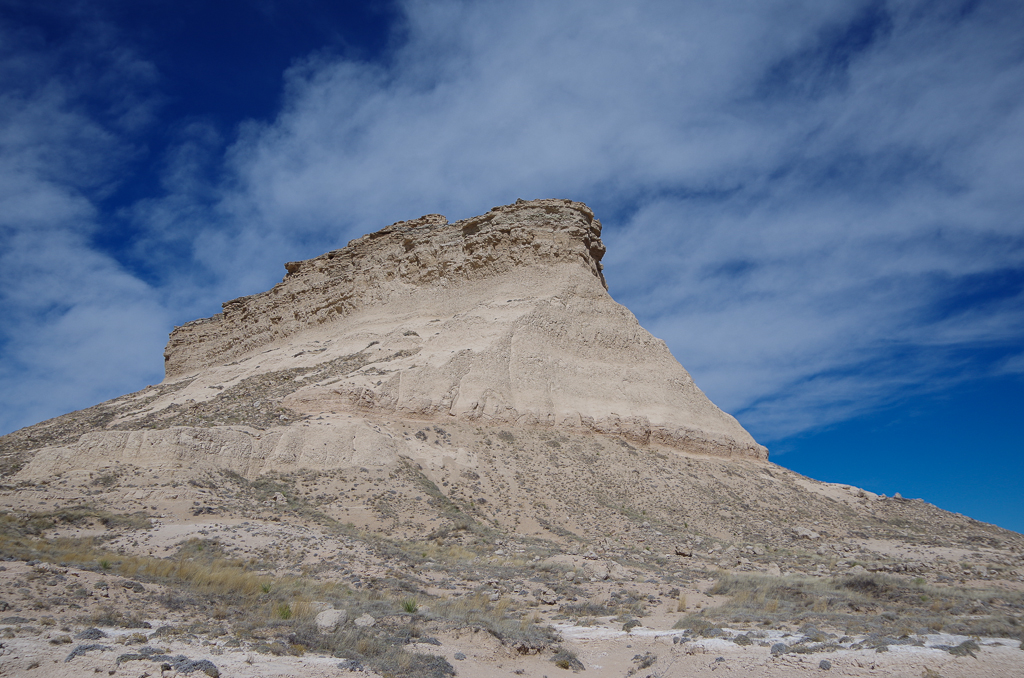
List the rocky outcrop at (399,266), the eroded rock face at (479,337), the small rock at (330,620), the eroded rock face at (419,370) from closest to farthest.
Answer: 1. the small rock at (330,620)
2. the eroded rock face at (419,370)
3. the eroded rock face at (479,337)
4. the rocky outcrop at (399,266)

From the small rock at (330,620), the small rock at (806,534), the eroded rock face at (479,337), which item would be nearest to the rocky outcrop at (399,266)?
the eroded rock face at (479,337)

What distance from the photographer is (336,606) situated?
9.70 metres

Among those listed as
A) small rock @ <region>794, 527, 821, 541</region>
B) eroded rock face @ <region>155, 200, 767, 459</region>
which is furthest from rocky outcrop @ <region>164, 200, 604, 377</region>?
small rock @ <region>794, 527, 821, 541</region>

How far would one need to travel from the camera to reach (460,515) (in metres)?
18.2

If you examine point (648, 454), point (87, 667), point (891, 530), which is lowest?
point (87, 667)

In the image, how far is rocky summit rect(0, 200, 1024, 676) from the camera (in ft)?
25.6

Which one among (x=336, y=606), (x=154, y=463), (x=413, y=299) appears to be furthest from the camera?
(x=413, y=299)

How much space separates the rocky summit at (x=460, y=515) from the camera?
7801mm

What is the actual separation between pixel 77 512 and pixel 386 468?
8176 millimetres

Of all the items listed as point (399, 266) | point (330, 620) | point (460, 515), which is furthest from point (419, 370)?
point (330, 620)

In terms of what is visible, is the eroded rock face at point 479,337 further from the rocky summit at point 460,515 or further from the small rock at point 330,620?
the small rock at point 330,620

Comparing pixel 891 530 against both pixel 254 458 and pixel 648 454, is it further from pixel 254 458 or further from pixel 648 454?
pixel 254 458

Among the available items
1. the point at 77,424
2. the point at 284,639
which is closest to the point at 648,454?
the point at 284,639

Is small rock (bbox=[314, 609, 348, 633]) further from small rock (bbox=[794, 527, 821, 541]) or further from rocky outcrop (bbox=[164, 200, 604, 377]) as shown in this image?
rocky outcrop (bbox=[164, 200, 604, 377])
